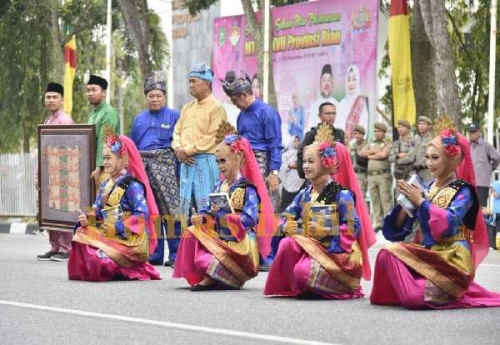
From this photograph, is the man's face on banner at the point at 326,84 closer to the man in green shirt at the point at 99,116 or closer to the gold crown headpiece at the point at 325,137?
the man in green shirt at the point at 99,116

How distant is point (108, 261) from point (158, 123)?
8.60 feet

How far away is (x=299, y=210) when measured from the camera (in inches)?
427

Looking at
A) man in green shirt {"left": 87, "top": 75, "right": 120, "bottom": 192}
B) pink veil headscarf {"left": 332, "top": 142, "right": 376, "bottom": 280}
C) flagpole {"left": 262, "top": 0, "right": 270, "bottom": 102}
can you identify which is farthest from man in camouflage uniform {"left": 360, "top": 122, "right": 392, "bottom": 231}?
pink veil headscarf {"left": 332, "top": 142, "right": 376, "bottom": 280}

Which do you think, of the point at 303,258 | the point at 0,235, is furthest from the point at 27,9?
the point at 303,258

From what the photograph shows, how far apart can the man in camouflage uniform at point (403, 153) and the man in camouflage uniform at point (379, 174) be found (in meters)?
0.59

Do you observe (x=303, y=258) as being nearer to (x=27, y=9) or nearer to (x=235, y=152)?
(x=235, y=152)

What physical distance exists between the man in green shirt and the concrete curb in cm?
888

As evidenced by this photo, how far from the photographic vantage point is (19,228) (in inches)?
947

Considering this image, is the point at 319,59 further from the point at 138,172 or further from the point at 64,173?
the point at 138,172

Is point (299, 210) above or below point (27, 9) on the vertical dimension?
below

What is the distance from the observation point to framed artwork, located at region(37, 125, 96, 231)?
14797 mm

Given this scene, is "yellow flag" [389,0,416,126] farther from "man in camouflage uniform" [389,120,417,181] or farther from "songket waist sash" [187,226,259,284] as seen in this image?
"songket waist sash" [187,226,259,284]

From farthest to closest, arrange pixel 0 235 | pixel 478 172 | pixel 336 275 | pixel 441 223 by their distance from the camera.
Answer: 1. pixel 0 235
2. pixel 478 172
3. pixel 336 275
4. pixel 441 223

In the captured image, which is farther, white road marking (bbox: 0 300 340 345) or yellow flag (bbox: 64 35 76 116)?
yellow flag (bbox: 64 35 76 116)
